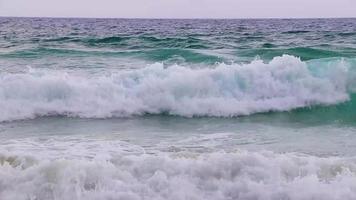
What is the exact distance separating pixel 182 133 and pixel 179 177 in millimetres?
2612

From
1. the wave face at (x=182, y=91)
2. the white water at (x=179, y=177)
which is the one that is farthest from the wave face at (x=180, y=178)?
the wave face at (x=182, y=91)

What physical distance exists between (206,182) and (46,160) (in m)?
1.72

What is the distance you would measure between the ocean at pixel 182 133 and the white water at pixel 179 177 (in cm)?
1

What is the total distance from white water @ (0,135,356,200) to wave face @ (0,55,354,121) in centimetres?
342

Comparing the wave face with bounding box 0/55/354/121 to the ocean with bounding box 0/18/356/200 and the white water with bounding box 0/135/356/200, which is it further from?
the white water with bounding box 0/135/356/200

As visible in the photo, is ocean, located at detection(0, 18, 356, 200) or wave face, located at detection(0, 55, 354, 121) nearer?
ocean, located at detection(0, 18, 356, 200)

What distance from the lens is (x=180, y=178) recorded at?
519 centimetres

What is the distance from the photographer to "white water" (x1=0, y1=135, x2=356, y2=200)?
4.90 meters

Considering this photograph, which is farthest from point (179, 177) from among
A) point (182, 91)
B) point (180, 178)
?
point (182, 91)

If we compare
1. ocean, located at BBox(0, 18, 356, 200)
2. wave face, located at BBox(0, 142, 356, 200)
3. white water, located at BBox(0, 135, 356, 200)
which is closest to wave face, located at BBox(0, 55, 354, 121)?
ocean, located at BBox(0, 18, 356, 200)

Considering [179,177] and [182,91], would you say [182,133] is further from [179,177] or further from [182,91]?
[179,177]

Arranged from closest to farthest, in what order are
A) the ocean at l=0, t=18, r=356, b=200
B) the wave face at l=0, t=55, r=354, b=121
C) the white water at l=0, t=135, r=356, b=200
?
the white water at l=0, t=135, r=356, b=200
the ocean at l=0, t=18, r=356, b=200
the wave face at l=0, t=55, r=354, b=121

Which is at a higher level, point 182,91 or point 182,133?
point 182,91

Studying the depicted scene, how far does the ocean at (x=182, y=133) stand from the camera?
504cm
